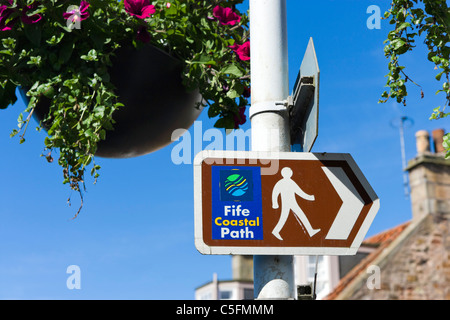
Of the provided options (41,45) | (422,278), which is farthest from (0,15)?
(422,278)

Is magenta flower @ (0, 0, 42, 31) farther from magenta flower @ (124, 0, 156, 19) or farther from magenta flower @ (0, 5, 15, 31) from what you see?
magenta flower @ (124, 0, 156, 19)

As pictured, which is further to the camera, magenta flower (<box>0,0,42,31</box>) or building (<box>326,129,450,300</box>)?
building (<box>326,129,450,300</box>)

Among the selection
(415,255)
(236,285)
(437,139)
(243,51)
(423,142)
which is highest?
(437,139)

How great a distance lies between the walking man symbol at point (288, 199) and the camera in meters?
2.27

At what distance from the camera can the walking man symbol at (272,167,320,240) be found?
227 cm

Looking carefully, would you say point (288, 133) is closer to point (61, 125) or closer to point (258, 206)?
point (258, 206)

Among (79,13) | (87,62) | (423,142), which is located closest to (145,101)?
(87,62)

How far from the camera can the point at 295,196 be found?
230 cm

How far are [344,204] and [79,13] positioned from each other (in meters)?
1.25

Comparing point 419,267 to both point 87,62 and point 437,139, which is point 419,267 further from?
point 87,62

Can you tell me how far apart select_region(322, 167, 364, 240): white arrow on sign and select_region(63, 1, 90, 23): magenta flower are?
43.8 inches

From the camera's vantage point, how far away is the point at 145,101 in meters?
2.92

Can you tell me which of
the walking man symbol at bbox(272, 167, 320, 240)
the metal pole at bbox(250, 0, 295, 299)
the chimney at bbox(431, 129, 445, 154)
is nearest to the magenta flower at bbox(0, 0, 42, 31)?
the metal pole at bbox(250, 0, 295, 299)

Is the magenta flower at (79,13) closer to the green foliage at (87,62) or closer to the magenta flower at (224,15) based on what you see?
the green foliage at (87,62)
